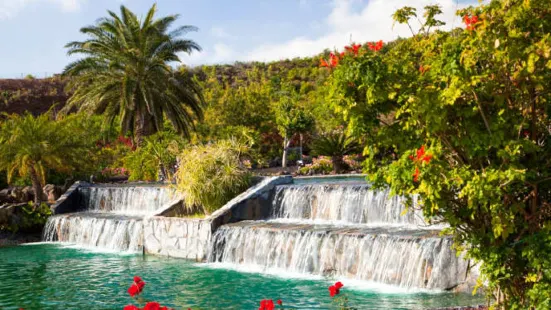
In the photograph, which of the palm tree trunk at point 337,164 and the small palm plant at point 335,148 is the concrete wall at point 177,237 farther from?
the palm tree trunk at point 337,164

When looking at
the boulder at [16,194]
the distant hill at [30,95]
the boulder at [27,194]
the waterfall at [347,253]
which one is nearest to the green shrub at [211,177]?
the waterfall at [347,253]

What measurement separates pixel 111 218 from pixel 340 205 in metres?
6.42

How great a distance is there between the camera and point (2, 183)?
22.3m

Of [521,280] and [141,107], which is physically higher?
[141,107]

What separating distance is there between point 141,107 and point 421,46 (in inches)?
733

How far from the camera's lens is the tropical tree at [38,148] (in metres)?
19.0

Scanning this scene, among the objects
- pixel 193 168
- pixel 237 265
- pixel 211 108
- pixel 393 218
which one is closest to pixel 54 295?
pixel 237 265

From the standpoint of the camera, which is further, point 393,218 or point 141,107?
point 141,107

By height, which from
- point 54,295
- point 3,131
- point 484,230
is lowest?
point 54,295

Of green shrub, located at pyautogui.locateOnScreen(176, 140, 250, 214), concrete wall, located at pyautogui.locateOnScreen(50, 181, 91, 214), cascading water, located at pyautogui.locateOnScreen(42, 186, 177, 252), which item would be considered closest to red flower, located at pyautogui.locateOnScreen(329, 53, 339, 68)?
green shrub, located at pyautogui.locateOnScreen(176, 140, 250, 214)

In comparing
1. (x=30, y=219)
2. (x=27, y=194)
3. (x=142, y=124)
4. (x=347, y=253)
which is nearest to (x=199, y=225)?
(x=347, y=253)

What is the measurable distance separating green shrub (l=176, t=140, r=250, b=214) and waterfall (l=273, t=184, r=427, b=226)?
43.7 inches

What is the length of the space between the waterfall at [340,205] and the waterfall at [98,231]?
3.51 meters

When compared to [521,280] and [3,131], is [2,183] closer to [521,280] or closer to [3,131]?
[3,131]
